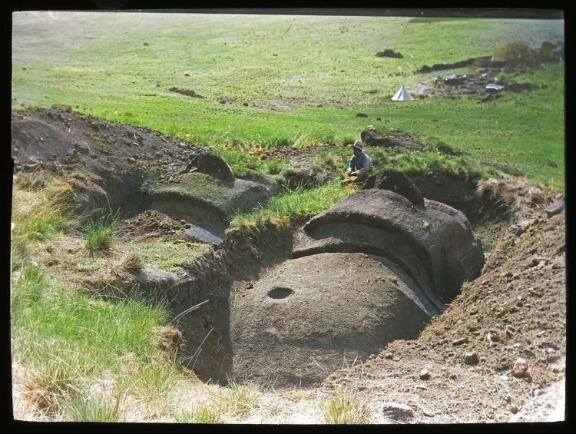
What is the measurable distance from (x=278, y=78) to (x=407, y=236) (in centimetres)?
152

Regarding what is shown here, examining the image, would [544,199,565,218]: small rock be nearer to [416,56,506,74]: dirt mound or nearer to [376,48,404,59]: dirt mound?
[416,56,506,74]: dirt mound

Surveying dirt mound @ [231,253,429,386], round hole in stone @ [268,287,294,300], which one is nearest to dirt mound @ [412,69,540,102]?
dirt mound @ [231,253,429,386]

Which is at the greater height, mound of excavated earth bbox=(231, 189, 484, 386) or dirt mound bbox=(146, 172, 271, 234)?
dirt mound bbox=(146, 172, 271, 234)

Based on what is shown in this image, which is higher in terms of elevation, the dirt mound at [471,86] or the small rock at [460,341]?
the dirt mound at [471,86]

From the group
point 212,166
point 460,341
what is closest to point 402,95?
point 212,166

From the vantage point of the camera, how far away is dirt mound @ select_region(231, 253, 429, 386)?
6.14 meters

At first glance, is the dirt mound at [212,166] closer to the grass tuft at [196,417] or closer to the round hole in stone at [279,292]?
the round hole in stone at [279,292]

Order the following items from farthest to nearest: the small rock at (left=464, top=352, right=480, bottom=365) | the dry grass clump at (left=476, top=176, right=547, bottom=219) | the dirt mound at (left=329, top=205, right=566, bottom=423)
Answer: the dry grass clump at (left=476, top=176, right=547, bottom=219)
the small rock at (left=464, top=352, right=480, bottom=365)
the dirt mound at (left=329, top=205, right=566, bottom=423)

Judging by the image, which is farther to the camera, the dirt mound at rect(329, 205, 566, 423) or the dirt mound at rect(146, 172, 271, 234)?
the dirt mound at rect(146, 172, 271, 234)

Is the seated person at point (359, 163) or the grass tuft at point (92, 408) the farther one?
the seated person at point (359, 163)

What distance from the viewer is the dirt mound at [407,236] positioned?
6.53 meters

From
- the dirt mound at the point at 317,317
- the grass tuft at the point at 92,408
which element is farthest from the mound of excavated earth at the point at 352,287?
the grass tuft at the point at 92,408

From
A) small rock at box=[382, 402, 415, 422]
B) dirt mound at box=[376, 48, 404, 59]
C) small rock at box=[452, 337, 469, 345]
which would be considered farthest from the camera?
dirt mound at box=[376, 48, 404, 59]
